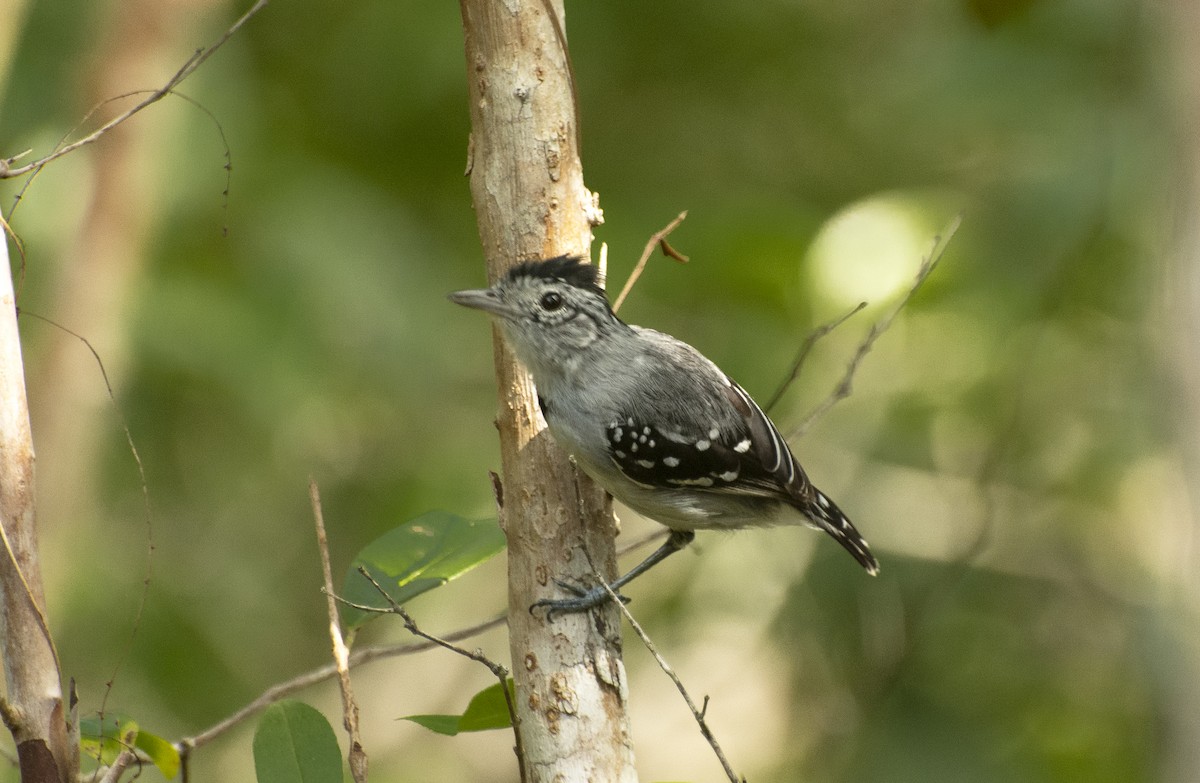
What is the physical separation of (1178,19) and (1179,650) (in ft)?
6.92

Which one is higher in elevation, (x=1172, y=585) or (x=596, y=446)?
(x=596, y=446)

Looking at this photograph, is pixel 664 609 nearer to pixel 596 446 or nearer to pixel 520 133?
pixel 596 446

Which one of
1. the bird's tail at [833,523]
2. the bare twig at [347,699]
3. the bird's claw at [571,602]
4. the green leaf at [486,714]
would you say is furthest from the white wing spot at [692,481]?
the bare twig at [347,699]

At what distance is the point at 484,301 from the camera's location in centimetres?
327

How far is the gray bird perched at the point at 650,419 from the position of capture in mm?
3250

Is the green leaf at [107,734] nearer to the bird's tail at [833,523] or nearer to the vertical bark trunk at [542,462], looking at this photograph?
the vertical bark trunk at [542,462]

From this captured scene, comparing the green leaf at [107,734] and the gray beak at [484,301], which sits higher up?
the gray beak at [484,301]

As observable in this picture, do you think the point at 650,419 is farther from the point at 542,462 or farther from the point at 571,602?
the point at 571,602

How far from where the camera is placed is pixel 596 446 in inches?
127

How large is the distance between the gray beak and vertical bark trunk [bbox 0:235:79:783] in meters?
1.33

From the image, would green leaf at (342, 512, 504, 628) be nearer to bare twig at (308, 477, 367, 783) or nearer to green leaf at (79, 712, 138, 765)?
bare twig at (308, 477, 367, 783)

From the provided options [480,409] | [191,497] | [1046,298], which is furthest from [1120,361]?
[191,497]

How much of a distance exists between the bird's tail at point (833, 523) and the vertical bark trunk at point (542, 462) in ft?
3.69

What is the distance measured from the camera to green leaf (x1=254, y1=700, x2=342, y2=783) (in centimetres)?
231
